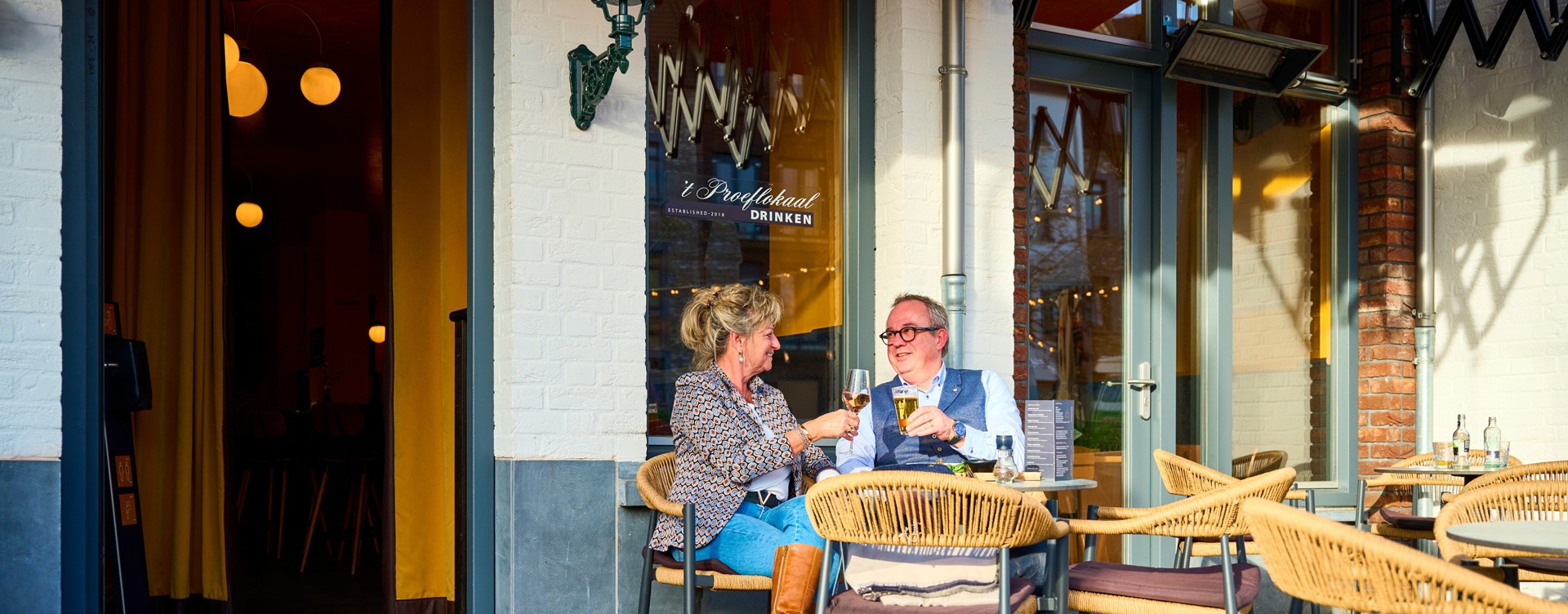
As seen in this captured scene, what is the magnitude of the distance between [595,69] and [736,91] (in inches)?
30.5

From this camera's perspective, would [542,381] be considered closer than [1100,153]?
Yes

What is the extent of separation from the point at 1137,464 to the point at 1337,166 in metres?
1.75

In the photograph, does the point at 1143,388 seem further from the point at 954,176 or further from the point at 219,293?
the point at 219,293

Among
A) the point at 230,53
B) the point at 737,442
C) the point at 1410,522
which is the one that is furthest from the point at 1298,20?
the point at 230,53

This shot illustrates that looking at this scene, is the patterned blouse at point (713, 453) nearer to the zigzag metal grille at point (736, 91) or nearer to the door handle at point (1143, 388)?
the zigzag metal grille at point (736, 91)

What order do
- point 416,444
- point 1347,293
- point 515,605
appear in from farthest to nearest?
point 1347,293 < point 416,444 < point 515,605

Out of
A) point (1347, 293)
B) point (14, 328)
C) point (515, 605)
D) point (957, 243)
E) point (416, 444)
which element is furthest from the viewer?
point (1347, 293)

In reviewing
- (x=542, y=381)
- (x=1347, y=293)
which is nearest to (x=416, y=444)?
(x=542, y=381)

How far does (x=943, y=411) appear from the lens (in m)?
3.86

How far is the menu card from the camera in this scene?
3.45 metres

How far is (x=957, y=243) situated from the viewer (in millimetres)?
4477

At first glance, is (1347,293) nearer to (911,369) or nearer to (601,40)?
(911,369)

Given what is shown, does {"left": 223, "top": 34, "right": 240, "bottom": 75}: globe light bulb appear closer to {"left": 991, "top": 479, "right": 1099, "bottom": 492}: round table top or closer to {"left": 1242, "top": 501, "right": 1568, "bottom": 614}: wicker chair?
{"left": 991, "top": 479, "right": 1099, "bottom": 492}: round table top

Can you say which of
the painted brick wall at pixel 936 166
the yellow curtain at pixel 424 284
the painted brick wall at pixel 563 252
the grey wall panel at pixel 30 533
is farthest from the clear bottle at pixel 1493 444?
the grey wall panel at pixel 30 533
